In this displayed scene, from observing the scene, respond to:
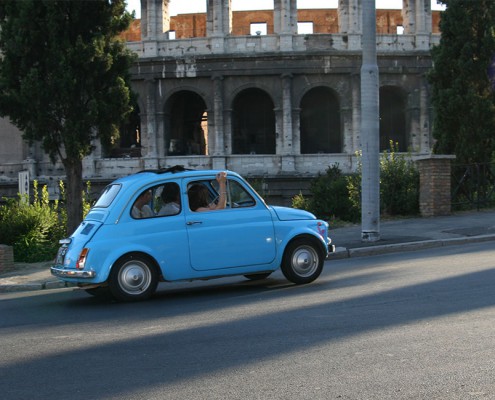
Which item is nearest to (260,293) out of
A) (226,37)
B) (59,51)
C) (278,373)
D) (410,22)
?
(278,373)

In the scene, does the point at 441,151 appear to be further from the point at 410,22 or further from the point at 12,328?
the point at 12,328

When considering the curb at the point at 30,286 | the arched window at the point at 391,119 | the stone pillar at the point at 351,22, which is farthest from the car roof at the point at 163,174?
the arched window at the point at 391,119

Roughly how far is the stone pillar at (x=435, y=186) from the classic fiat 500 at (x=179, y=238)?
10492 mm

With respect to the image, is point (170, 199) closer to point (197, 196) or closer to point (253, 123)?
point (197, 196)

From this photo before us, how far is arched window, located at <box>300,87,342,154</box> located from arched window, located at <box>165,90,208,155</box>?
5610 millimetres

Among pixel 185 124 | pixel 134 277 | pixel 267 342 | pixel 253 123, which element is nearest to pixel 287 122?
pixel 253 123

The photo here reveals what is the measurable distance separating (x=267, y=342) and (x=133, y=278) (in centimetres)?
337

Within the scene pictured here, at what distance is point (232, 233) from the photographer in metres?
9.71

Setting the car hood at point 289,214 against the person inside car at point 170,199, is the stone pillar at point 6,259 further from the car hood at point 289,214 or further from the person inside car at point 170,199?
the car hood at point 289,214

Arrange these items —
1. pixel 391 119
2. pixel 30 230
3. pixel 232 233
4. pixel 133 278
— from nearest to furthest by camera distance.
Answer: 1. pixel 133 278
2. pixel 232 233
3. pixel 30 230
4. pixel 391 119

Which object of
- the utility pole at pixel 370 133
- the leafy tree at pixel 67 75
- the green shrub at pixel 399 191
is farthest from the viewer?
the green shrub at pixel 399 191

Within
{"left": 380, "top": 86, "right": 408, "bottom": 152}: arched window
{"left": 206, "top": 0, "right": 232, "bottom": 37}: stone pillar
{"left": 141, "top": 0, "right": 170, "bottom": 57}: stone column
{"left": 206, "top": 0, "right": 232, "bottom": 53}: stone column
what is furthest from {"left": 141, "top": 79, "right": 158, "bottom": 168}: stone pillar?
{"left": 380, "top": 86, "right": 408, "bottom": 152}: arched window

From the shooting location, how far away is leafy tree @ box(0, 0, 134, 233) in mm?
15812

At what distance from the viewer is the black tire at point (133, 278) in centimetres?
930
